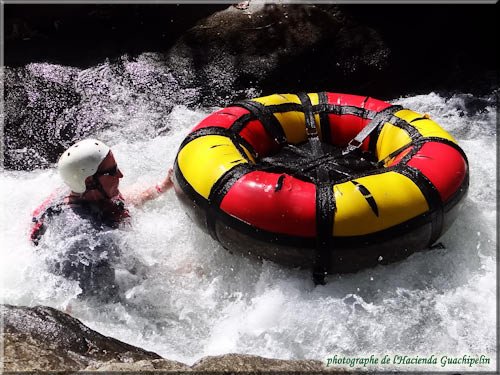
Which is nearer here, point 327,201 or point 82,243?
point 327,201

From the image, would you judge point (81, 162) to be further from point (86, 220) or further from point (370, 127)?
point (370, 127)

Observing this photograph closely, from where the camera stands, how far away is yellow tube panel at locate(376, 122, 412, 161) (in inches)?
173

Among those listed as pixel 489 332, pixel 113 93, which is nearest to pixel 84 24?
pixel 113 93

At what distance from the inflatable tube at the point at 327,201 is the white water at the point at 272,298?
0.23m

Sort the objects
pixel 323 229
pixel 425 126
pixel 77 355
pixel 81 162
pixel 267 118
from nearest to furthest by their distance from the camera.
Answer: pixel 77 355 < pixel 323 229 < pixel 81 162 < pixel 425 126 < pixel 267 118

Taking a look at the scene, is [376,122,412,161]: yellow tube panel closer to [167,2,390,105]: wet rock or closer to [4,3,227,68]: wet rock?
[167,2,390,105]: wet rock

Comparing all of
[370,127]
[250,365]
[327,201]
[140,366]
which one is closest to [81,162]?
[140,366]

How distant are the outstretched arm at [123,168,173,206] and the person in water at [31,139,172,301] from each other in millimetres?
459

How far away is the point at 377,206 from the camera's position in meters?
3.63

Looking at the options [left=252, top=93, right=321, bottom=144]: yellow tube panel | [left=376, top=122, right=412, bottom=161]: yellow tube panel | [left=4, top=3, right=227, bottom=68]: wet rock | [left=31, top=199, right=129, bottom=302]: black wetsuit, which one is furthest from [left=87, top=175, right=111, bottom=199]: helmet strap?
[left=4, top=3, right=227, bottom=68]: wet rock

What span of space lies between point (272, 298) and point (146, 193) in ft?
4.74

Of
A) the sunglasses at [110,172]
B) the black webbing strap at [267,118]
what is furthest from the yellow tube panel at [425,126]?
the sunglasses at [110,172]

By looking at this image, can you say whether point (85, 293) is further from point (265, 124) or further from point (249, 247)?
point (265, 124)

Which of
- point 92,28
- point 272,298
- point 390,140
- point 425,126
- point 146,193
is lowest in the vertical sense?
point 272,298
